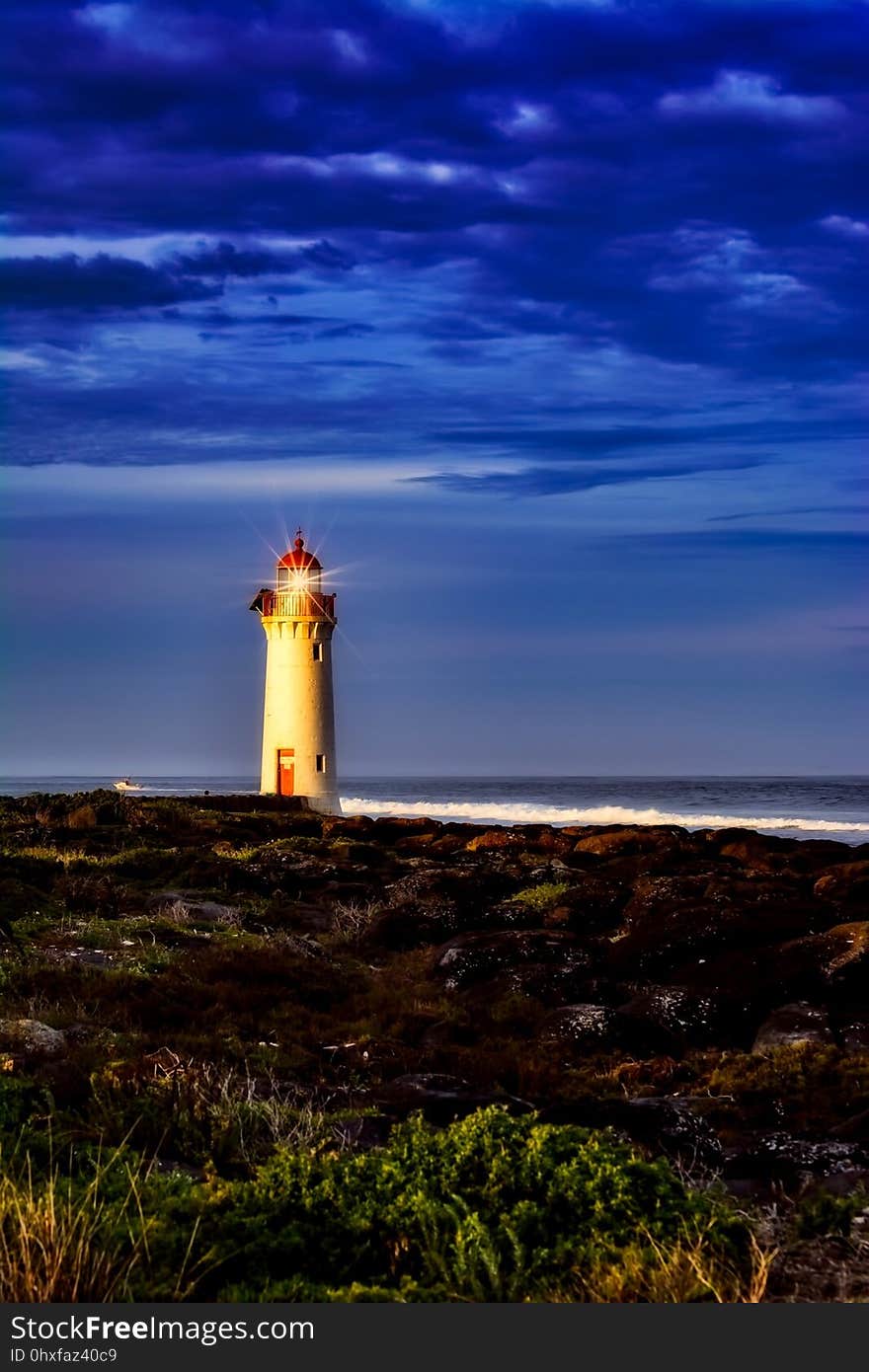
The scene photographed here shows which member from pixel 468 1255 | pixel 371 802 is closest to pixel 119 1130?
pixel 468 1255

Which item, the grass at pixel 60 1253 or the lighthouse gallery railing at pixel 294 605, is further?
the lighthouse gallery railing at pixel 294 605

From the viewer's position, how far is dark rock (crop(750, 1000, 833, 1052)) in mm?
12000

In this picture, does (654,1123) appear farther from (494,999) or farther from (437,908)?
(437,908)

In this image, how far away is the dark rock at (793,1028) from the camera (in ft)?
39.4

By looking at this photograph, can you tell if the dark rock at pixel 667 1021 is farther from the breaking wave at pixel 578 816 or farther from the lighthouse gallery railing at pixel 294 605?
the breaking wave at pixel 578 816

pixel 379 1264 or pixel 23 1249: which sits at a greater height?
pixel 23 1249

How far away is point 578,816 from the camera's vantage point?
3093 inches

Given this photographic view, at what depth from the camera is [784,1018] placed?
40.9ft

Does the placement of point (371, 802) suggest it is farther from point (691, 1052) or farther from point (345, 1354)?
point (345, 1354)

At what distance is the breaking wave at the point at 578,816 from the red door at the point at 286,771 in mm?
22839

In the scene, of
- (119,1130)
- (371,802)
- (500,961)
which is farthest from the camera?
(371,802)

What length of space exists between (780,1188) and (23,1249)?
13.9 feet

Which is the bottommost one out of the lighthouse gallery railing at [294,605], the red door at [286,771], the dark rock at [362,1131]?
the dark rock at [362,1131]

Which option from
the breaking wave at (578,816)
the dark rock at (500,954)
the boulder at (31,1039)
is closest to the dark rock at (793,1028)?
the dark rock at (500,954)
